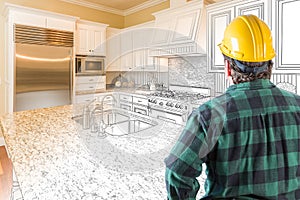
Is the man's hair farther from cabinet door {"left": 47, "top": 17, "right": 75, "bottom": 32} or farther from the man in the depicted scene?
cabinet door {"left": 47, "top": 17, "right": 75, "bottom": 32}

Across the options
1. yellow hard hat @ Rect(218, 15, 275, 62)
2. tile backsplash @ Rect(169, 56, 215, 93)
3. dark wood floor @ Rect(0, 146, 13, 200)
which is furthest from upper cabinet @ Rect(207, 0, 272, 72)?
dark wood floor @ Rect(0, 146, 13, 200)

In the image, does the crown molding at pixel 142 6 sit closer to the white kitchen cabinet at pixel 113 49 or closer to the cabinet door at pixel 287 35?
the white kitchen cabinet at pixel 113 49

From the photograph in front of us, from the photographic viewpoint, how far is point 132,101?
14.1 feet

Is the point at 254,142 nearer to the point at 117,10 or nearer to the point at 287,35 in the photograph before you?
the point at 287,35

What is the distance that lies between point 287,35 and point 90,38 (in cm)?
352

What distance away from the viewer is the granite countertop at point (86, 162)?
2.51 feet

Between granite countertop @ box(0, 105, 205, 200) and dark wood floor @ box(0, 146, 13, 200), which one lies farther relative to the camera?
dark wood floor @ box(0, 146, 13, 200)

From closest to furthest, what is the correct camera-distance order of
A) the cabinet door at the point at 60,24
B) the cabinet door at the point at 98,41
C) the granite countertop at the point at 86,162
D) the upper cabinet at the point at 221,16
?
the granite countertop at the point at 86,162
the upper cabinet at the point at 221,16
the cabinet door at the point at 60,24
the cabinet door at the point at 98,41

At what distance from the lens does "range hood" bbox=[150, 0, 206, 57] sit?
317cm

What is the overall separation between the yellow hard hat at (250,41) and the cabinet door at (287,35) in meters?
2.02

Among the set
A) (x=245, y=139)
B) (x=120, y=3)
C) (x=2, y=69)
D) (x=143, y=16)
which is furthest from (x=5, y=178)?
(x=143, y=16)

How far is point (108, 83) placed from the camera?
17.3 feet

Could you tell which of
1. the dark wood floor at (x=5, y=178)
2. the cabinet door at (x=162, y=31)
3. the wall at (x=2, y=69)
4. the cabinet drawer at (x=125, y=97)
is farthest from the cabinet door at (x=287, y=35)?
the wall at (x=2, y=69)

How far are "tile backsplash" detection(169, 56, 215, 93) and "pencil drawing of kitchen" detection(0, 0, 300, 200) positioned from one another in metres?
0.02
